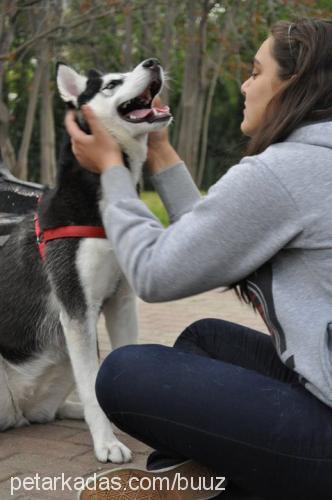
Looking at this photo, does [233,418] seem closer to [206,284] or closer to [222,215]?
[206,284]

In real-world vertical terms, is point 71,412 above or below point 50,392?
below

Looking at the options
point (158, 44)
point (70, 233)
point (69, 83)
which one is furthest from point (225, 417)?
point (158, 44)

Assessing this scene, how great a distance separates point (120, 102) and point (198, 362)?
119 cm

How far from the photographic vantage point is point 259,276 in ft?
7.06

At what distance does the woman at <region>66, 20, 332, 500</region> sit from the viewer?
6.62 feet

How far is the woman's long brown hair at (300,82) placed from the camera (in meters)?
2.13

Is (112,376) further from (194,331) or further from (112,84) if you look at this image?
(112,84)

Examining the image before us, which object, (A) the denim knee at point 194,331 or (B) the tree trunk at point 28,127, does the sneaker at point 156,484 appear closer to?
(A) the denim knee at point 194,331

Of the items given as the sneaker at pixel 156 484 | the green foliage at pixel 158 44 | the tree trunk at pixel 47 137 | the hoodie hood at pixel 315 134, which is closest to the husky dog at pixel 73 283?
the green foliage at pixel 158 44

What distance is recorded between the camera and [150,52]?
59.1ft

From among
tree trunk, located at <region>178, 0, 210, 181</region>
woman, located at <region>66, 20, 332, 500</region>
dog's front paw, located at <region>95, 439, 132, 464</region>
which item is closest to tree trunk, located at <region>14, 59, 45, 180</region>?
tree trunk, located at <region>178, 0, 210, 181</region>

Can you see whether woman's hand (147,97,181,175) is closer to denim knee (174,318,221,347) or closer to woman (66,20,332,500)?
woman (66,20,332,500)

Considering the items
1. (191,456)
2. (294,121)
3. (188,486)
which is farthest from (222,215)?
(188,486)

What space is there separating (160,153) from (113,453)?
1.20 metres
